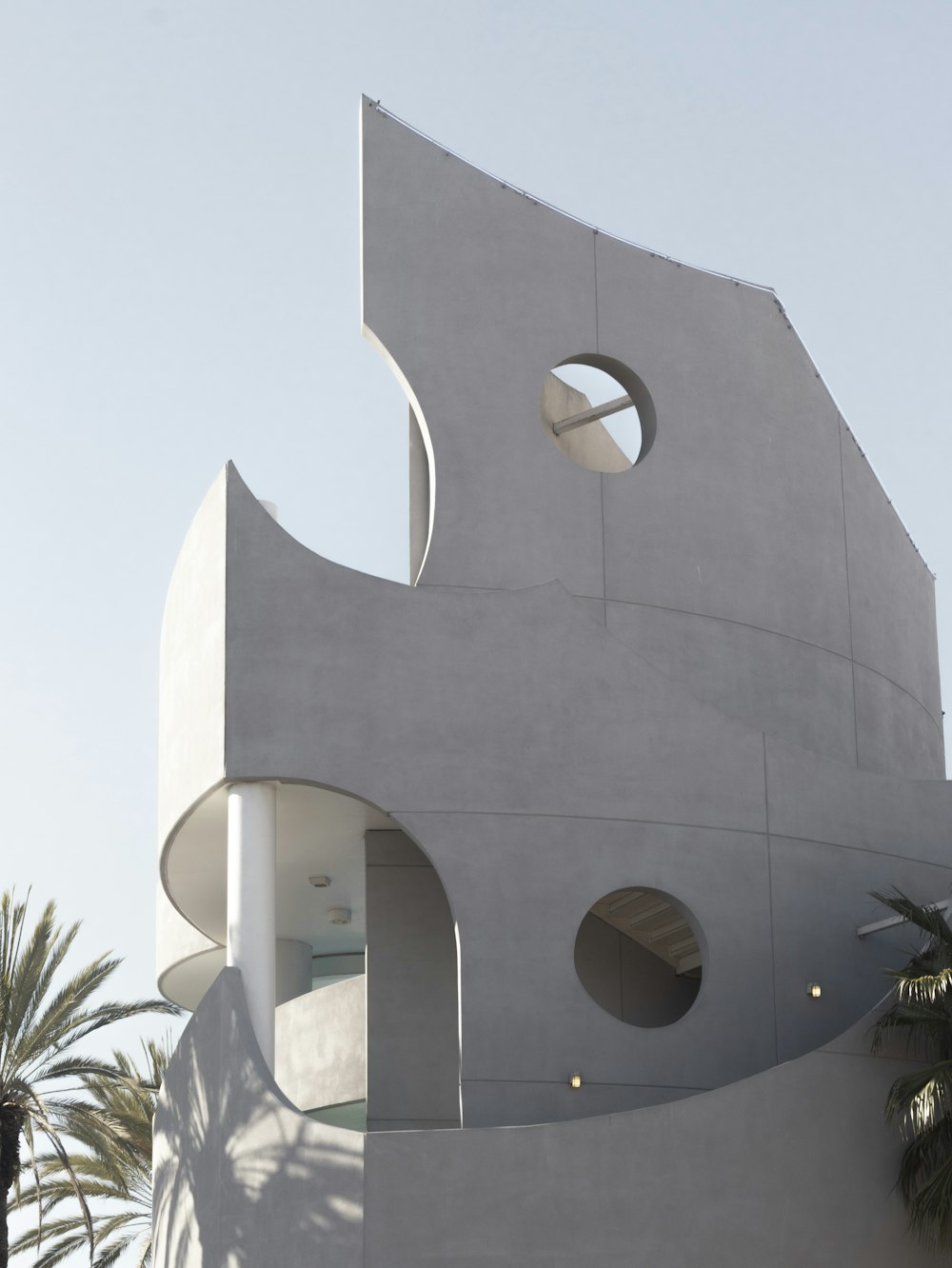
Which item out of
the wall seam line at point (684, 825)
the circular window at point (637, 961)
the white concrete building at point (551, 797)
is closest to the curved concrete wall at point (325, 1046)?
the white concrete building at point (551, 797)

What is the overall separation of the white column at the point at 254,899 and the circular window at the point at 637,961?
3.98 metres

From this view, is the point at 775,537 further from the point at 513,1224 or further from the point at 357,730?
the point at 513,1224

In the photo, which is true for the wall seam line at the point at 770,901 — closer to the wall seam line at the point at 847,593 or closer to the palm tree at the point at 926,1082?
the palm tree at the point at 926,1082

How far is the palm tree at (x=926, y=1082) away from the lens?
15594mm

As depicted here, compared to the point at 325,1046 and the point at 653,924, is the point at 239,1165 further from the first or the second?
the point at 325,1046

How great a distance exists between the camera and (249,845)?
16781 mm

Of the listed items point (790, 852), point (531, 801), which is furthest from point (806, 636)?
point (531, 801)

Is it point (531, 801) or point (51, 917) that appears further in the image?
point (51, 917)

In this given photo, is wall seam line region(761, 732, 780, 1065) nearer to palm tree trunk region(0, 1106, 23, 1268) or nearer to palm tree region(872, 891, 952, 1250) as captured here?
palm tree region(872, 891, 952, 1250)

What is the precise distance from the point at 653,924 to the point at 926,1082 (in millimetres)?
4036

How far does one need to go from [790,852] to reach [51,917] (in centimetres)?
1134

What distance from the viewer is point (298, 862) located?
20.5 m

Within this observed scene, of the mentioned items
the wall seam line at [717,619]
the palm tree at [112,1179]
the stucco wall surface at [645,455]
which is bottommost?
the palm tree at [112,1179]

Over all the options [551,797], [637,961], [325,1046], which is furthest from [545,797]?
[325,1046]
